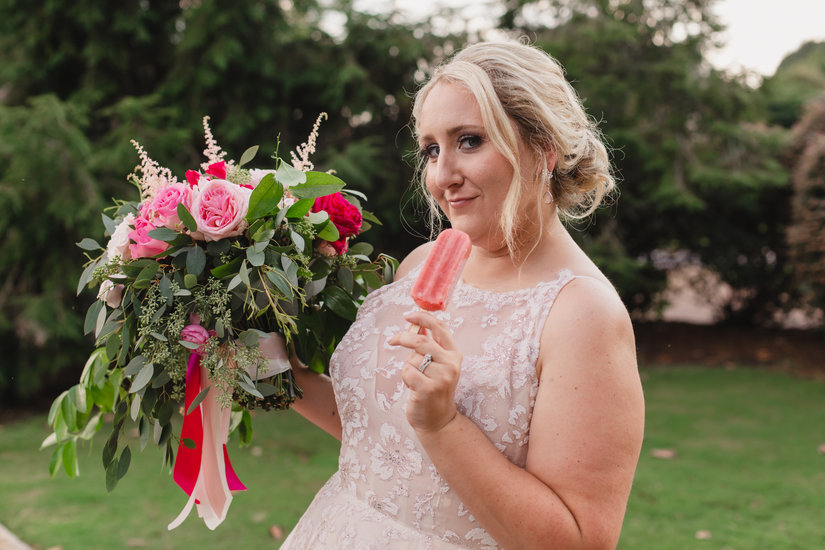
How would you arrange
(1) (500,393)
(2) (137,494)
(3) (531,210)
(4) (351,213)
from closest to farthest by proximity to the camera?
(1) (500,393) < (3) (531,210) < (4) (351,213) < (2) (137,494)

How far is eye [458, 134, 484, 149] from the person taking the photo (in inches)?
71.7

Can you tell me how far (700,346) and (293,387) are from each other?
32.9ft

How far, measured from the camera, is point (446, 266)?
1749 millimetres

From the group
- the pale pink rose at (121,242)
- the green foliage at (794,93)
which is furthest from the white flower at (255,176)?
the green foliage at (794,93)

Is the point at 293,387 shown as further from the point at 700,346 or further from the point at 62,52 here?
the point at 700,346

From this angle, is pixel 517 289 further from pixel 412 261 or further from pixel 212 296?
pixel 212 296

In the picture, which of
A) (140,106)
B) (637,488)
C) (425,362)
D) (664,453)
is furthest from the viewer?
(140,106)

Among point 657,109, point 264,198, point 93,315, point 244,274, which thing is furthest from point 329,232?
point 657,109

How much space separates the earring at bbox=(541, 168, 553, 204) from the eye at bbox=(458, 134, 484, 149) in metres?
0.20

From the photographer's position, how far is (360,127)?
28.6 feet

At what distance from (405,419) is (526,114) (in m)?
0.84

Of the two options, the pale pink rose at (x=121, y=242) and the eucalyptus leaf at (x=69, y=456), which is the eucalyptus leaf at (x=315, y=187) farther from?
the eucalyptus leaf at (x=69, y=456)

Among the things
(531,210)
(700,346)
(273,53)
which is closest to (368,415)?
(531,210)

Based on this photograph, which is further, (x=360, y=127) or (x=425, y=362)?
(x=360, y=127)
